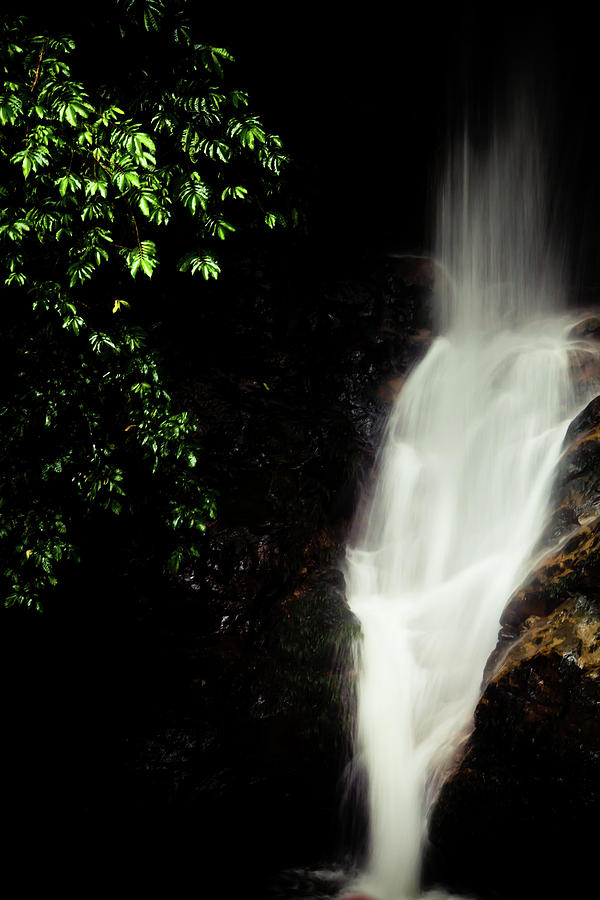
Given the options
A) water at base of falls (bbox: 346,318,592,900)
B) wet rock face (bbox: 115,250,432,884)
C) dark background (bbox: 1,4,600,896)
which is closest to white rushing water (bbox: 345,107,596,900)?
water at base of falls (bbox: 346,318,592,900)

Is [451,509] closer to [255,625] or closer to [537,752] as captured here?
[255,625]

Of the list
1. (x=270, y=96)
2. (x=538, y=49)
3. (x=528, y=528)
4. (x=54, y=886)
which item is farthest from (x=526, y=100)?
(x=54, y=886)

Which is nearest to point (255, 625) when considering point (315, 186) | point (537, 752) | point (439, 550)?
point (439, 550)

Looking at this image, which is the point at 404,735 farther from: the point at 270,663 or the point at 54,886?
the point at 54,886

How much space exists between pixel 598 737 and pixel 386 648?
2.53m

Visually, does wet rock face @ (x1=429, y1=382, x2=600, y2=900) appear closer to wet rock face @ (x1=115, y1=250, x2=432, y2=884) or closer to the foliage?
wet rock face @ (x1=115, y1=250, x2=432, y2=884)

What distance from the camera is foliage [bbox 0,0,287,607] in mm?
3330

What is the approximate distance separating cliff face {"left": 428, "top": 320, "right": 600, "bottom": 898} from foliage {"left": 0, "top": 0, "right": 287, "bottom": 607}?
2.90 meters

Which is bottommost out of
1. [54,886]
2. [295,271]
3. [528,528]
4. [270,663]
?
[54,886]

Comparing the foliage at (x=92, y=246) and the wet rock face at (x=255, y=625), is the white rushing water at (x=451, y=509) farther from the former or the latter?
the foliage at (x=92, y=246)

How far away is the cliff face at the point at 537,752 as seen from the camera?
140 inches

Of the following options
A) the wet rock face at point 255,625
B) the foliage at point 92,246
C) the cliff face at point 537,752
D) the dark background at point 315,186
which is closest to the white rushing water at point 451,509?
the cliff face at point 537,752

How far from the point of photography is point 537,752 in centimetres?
372

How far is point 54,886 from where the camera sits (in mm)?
4695
